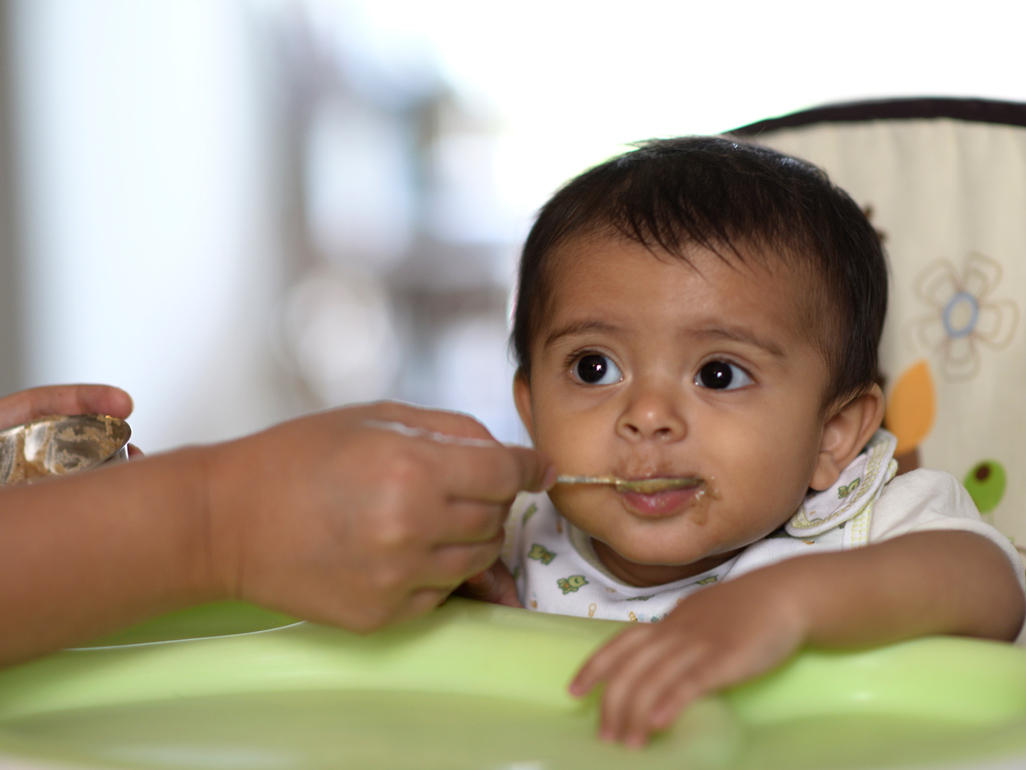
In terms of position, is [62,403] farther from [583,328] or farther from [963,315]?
[963,315]

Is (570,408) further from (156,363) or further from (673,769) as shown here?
(156,363)

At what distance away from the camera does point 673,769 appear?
0.52 metres

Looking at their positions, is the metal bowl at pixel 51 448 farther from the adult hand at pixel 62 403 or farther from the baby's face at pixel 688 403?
the baby's face at pixel 688 403

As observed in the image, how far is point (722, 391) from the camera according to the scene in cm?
87

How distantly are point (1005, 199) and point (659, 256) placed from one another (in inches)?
20.1

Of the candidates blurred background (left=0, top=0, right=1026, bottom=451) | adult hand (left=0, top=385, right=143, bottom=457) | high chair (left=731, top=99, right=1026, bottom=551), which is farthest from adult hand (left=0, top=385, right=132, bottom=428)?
blurred background (left=0, top=0, right=1026, bottom=451)

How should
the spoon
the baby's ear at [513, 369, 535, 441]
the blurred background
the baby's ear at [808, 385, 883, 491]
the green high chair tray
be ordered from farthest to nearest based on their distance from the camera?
the blurred background
the baby's ear at [513, 369, 535, 441]
the baby's ear at [808, 385, 883, 491]
the spoon
the green high chair tray

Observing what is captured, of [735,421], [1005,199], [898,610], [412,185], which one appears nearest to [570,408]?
[735,421]

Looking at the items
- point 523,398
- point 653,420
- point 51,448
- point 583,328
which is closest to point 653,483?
point 653,420

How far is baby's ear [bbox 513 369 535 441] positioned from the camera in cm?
106

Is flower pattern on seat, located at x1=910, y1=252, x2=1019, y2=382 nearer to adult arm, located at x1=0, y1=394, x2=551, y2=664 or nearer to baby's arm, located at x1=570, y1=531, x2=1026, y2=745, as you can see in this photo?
baby's arm, located at x1=570, y1=531, x2=1026, y2=745

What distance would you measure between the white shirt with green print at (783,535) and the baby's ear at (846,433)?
0.01 m

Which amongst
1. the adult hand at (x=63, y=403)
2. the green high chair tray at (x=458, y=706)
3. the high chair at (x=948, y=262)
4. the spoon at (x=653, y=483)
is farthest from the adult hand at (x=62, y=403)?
the high chair at (x=948, y=262)

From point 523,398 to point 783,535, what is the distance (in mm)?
286
